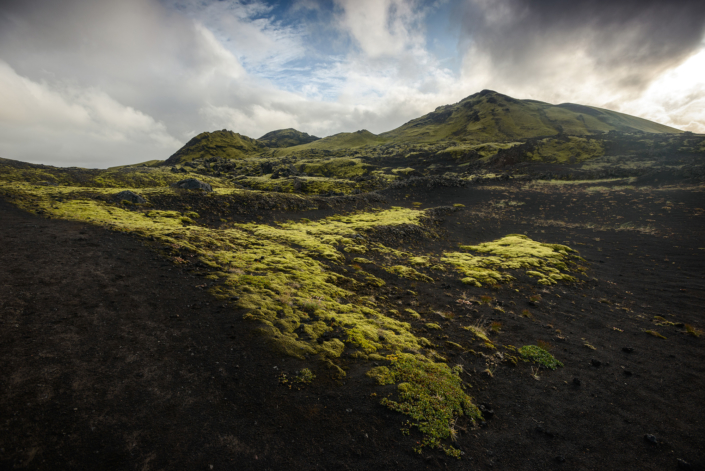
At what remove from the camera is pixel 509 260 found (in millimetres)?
30594

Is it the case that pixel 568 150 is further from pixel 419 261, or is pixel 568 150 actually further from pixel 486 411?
pixel 486 411

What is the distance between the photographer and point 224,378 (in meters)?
9.90

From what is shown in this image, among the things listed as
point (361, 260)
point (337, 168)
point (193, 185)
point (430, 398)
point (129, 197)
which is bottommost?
point (430, 398)

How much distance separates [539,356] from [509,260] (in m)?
19.3

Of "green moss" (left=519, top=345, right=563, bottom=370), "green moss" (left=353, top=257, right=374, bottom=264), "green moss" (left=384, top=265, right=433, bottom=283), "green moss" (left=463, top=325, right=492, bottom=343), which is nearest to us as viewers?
"green moss" (left=519, top=345, right=563, bottom=370)

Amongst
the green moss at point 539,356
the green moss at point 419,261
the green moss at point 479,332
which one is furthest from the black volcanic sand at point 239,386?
the green moss at point 419,261

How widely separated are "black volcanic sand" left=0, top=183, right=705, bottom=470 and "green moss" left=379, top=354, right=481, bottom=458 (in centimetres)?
42

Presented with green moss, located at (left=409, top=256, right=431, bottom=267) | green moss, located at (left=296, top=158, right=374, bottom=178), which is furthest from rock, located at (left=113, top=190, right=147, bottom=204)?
green moss, located at (left=296, top=158, right=374, bottom=178)

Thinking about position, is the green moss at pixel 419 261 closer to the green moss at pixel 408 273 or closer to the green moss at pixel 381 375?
the green moss at pixel 408 273

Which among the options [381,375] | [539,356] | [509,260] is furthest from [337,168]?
[381,375]

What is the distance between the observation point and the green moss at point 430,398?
28.7 ft

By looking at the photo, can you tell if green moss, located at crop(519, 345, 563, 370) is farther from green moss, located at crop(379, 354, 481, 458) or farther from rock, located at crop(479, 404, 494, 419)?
rock, located at crop(479, 404, 494, 419)

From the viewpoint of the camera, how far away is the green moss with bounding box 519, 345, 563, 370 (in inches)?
525

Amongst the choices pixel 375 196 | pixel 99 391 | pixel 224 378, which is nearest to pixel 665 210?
pixel 375 196
